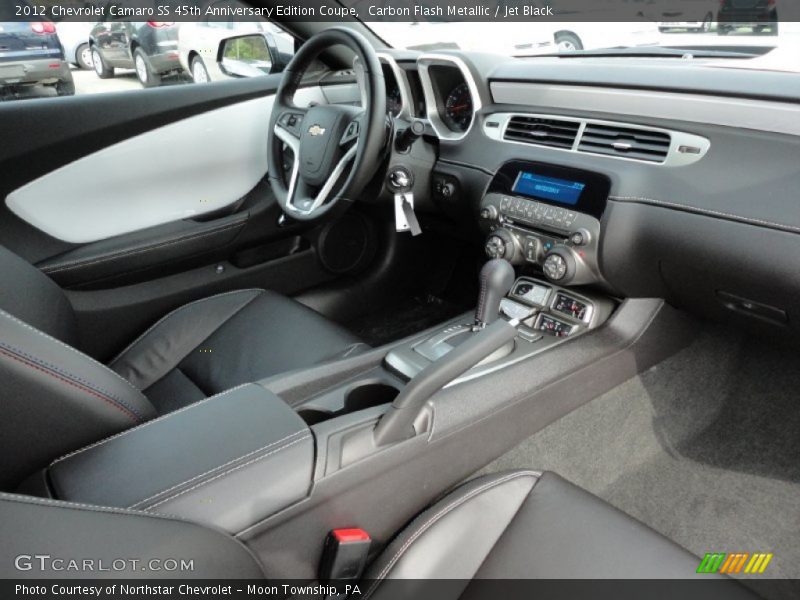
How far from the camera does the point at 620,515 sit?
3.51ft

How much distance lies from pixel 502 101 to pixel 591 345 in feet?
2.27

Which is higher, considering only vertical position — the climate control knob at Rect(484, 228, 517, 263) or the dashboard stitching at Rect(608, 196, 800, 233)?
the dashboard stitching at Rect(608, 196, 800, 233)

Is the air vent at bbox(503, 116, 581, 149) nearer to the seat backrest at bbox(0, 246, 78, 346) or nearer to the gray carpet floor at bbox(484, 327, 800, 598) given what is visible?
the gray carpet floor at bbox(484, 327, 800, 598)

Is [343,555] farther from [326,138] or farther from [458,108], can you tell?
[458,108]

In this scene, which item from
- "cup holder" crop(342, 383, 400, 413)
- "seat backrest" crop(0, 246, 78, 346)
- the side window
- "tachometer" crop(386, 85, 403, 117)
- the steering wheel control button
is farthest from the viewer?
"tachometer" crop(386, 85, 403, 117)

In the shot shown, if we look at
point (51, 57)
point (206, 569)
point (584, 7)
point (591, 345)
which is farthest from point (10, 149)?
point (584, 7)

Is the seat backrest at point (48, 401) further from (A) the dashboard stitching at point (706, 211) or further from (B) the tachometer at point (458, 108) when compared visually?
(B) the tachometer at point (458, 108)

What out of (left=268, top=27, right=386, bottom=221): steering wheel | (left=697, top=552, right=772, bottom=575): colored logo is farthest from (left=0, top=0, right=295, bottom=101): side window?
(left=697, top=552, right=772, bottom=575): colored logo

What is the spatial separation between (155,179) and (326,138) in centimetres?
57

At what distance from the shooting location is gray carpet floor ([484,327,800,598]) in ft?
4.73

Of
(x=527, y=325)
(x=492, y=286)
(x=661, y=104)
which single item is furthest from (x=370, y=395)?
(x=661, y=104)

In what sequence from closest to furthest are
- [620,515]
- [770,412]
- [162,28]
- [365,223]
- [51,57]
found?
[620,515] → [770,412] → [51,57] → [162,28] → [365,223]

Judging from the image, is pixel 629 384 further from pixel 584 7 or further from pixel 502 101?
pixel 584 7

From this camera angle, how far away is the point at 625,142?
4.61 feet
